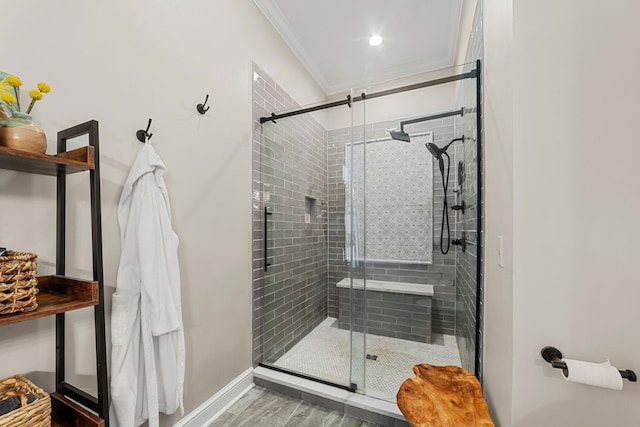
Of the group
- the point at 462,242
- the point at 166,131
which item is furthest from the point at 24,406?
the point at 462,242

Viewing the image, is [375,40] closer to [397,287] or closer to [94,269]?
[397,287]

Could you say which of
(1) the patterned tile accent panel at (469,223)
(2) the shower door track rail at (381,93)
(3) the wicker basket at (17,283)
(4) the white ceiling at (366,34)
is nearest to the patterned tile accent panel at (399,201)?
(1) the patterned tile accent panel at (469,223)

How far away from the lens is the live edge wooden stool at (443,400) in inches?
43.6

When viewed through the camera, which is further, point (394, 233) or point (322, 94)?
point (322, 94)

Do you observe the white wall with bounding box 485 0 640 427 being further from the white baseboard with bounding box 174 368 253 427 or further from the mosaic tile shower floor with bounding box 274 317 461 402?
the white baseboard with bounding box 174 368 253 427

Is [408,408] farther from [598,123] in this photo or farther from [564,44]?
[564,44]

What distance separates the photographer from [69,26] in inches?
42.4

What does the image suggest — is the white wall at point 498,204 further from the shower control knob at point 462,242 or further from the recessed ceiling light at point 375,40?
the recessed ceiling light at point 375,40

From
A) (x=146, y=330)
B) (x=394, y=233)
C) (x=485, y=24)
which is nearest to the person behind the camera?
(x=146, y=330)

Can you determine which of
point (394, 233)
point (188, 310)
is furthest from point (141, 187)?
point (394, 233)

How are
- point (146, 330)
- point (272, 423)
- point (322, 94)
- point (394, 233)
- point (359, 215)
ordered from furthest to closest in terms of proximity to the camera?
point (322, 94) → point (394, 233) → point (359, 215) → point (272, 423) → point (146, 330)

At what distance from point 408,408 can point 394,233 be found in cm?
176

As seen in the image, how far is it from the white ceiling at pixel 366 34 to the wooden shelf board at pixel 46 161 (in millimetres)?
1998

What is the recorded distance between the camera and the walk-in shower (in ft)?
7.06
